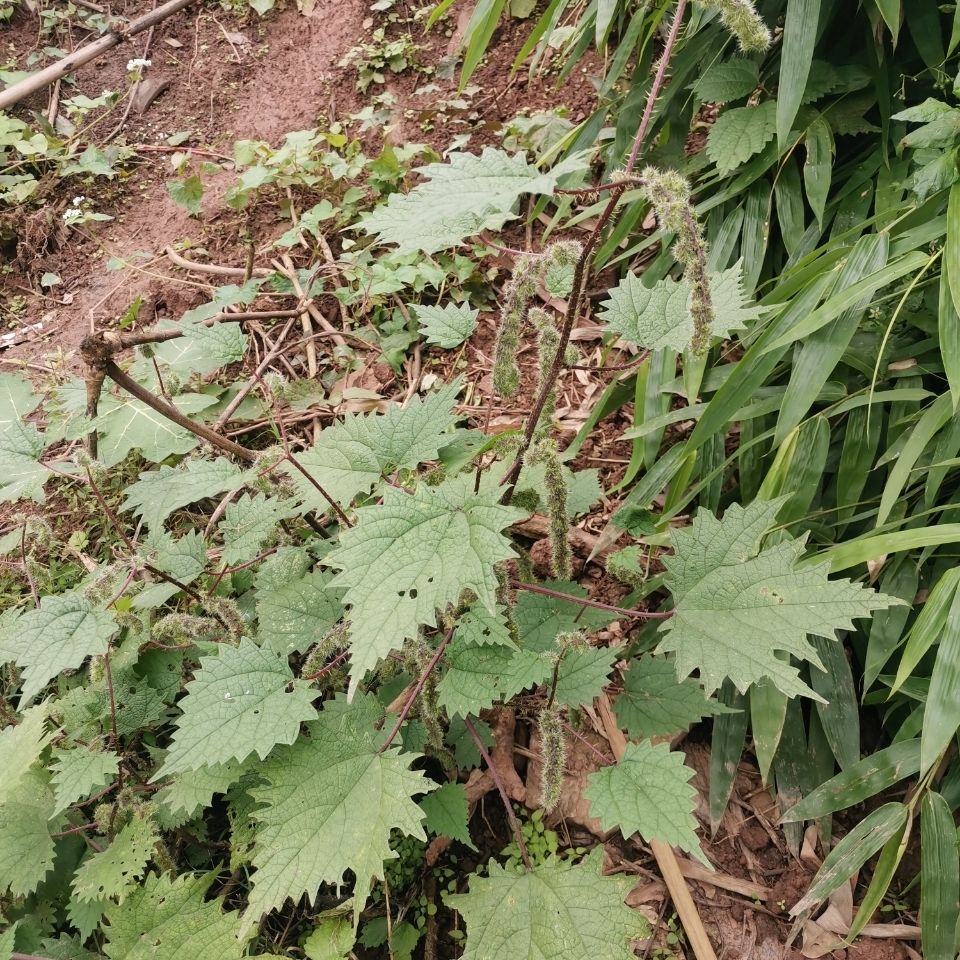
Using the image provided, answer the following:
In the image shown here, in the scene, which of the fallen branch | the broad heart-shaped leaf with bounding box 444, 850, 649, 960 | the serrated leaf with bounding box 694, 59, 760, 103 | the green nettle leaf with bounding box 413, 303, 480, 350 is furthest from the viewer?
the fallen branch

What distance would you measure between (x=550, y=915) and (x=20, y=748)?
43.1 inches

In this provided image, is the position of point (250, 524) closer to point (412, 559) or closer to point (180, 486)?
point (180, 486)

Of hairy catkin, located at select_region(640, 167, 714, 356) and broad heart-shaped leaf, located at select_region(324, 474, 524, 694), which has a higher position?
hairy catkin, located at select_region(640, 167, 714, 356)

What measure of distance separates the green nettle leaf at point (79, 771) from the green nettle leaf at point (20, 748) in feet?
0.19

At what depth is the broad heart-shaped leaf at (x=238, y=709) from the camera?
1261 millimetres

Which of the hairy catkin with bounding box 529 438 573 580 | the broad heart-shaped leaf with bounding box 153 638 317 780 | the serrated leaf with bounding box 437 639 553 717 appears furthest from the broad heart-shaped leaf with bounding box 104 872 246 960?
the hairy catkin with bounding box 529 438 573 580

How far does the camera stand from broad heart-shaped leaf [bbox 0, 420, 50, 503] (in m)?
1.61

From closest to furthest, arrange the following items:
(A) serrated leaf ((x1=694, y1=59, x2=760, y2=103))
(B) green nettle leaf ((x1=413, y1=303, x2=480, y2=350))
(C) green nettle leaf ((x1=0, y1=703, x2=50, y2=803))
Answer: (C) green nettle leaf ((x1=0, y1=703, x2=50, y2=803)) < (B) green nettle leaf ((x1=413, y1=303, x2=480, y2=350)) < (A) serrated leaf ((x1=694, y1=59, x2=760, y2=103))

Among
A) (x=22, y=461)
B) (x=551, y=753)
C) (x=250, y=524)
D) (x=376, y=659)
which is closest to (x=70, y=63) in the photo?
(x=22, y=461)

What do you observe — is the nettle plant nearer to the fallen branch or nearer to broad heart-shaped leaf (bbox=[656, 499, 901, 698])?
broad heart-shaped leaf (bbox=[656, 499, 901, 698])

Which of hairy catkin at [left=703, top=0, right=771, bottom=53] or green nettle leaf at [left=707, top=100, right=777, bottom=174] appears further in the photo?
green nettle leaf at [left=707, top=100, right=777, bottom=174]

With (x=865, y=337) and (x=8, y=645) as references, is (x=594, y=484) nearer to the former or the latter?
(x=865, y=337)

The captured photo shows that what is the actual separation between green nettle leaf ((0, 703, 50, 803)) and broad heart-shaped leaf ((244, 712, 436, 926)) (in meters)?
0.51

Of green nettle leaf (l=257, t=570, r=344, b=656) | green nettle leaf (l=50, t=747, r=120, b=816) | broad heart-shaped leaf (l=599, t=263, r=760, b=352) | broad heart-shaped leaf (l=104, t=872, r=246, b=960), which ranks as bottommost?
broad heart-shaped leaf (l=104, t=872, r=246, b=960)
